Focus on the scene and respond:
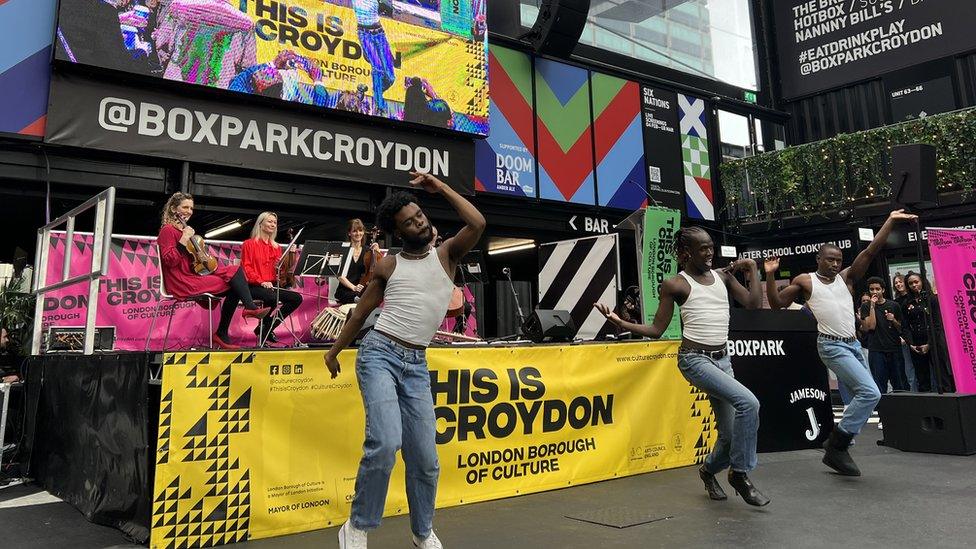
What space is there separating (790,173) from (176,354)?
47.1 ft

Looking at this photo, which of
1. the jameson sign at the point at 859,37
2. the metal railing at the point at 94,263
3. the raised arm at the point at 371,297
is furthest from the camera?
the jameson sign at the point at 859,37

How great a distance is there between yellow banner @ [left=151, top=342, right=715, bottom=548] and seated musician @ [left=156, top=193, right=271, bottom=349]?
7.88ft

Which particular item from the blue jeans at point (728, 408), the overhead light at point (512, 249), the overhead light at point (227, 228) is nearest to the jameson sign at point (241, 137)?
the overhead light at point (227, 228)

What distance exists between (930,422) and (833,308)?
2.06 m

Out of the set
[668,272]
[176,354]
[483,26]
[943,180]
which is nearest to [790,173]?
[943,180]

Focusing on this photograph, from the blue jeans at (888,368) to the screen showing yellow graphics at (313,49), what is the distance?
277 inches

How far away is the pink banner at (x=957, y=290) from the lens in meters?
6.64

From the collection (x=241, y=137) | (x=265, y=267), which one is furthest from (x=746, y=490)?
(x=241, y=137)

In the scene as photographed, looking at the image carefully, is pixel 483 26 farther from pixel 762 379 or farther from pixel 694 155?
pixel 762 379

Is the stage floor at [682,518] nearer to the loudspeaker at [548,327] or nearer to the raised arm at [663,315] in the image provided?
the raised arm at [663,315]

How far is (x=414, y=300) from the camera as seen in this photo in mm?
3105

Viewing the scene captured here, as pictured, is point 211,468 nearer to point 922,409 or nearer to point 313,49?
point 922,409

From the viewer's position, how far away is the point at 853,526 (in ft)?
11.6

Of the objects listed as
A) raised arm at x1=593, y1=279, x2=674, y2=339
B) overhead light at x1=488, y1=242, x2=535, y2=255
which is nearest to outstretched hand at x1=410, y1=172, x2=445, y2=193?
raised arm at x1=593, y1=279, x2=674, y2=339
